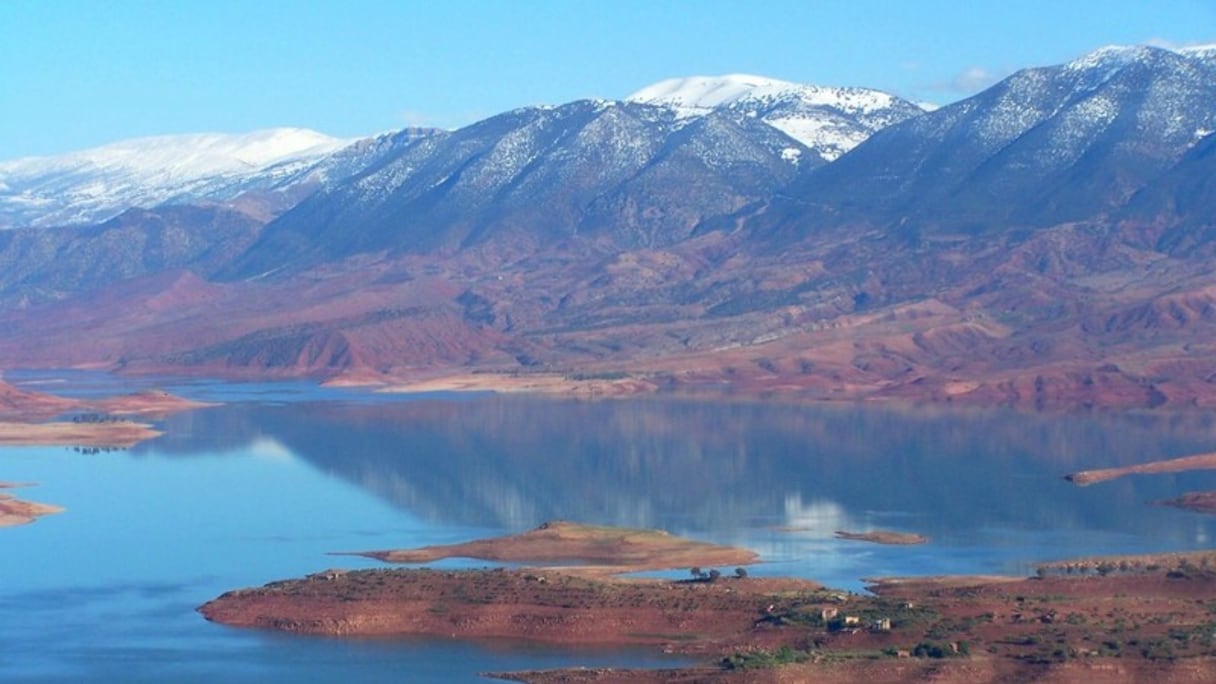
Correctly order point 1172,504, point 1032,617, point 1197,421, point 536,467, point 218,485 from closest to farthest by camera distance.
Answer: point 1032,617 → point 1172,504 → point 218,485 → point 536,467 → point 1197,421

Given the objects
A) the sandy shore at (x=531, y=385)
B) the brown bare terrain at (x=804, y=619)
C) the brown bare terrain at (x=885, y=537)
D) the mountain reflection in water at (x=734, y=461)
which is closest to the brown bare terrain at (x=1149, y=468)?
the mountain reflection in water at (x=734, y=461)

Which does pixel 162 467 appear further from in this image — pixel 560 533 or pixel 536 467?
pixel 560 533

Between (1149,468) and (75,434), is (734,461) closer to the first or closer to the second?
(1149,468)

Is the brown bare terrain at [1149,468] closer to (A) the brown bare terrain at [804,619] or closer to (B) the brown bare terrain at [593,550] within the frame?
(B) the brown bare terrain at [593,550]

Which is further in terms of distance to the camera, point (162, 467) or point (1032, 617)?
point (162, 467)

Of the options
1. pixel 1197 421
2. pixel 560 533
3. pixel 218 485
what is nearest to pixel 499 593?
pixel 560 533
